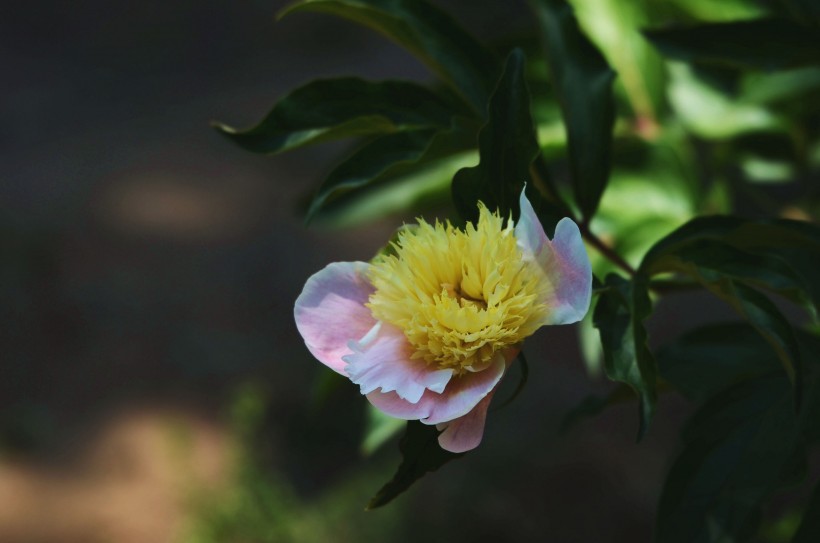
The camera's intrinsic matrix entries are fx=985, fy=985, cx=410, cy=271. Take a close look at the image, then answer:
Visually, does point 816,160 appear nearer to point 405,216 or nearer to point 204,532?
point 405,216

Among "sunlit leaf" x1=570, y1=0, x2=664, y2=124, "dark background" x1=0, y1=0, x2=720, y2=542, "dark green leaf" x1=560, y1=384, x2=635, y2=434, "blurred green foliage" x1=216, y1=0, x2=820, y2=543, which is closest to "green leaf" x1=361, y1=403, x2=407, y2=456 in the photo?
"blurred green foliage" x1=216, y1=0, x2=820, y2=543

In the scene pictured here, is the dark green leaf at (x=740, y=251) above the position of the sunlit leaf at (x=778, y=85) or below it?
above

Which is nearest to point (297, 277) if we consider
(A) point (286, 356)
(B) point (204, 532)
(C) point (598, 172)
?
(A) point (286, 356)

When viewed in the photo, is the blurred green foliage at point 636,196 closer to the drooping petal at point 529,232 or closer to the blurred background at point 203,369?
the drooping petal at point 529,232

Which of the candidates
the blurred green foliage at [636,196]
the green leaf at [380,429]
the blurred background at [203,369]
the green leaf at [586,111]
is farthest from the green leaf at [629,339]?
the blurred background at [203,369]

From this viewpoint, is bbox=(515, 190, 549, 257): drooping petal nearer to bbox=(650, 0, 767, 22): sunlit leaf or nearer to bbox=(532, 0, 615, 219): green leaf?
bbox=(532, 0, 615, 219): green leaf

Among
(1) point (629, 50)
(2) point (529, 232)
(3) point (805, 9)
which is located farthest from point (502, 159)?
(1) point (629, 50)

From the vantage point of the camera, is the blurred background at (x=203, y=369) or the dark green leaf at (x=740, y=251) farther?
the blurred background at (x=203, y=369)
